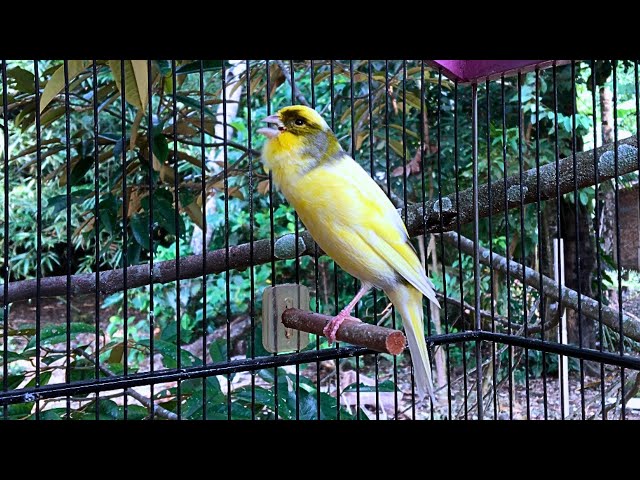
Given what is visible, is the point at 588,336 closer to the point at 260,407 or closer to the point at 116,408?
the point at 260,407

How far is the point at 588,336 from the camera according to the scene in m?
3.88

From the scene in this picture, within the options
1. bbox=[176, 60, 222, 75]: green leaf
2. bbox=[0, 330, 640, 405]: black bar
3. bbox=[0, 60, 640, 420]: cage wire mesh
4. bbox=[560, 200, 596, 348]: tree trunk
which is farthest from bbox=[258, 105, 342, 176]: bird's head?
bbox=[560, 200, 596, 348]: tree trunk

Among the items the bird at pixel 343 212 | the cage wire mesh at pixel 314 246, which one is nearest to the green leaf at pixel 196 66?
the cage wire mesh at pixel 314 246

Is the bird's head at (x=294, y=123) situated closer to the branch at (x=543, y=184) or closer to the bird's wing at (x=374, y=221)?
the bird's wing at (x=374, y=221)

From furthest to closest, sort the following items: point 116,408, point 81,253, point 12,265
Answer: point 81,253 → point 12,265 → point 116,408

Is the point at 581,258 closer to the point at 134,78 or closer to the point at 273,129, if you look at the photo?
the point at 273,129

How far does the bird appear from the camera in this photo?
4.65 feet

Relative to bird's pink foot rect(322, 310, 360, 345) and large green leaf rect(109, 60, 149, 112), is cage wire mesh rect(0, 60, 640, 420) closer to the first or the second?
large green leaf rect(109, 60, 149, 112)

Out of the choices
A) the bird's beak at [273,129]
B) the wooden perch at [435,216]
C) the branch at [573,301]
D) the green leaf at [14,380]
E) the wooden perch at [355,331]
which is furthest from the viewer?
the branch at [573,301]

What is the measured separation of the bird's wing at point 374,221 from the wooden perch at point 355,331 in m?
0.15

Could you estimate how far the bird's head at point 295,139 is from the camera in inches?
A: 55.5
